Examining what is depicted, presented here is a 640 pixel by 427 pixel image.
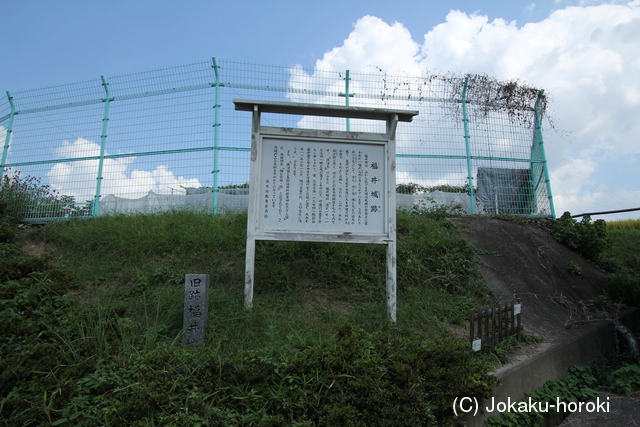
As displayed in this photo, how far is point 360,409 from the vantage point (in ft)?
8.73

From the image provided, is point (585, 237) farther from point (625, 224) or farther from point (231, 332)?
point (231, 332)

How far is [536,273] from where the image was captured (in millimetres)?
6270

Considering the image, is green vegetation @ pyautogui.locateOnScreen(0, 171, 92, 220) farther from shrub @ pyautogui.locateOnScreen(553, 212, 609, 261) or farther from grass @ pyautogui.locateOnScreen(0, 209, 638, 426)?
shrub @ pyautogui.locateOnScreen(553, 212, 609, 261)

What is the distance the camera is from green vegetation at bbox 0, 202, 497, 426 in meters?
2.61

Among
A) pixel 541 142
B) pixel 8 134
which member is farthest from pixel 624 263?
pixel 8 134

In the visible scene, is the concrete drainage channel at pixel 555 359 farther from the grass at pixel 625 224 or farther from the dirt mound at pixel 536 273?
the grass at pixel 625 224

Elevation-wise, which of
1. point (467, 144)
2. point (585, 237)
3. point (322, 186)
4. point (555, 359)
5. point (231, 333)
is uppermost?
point (467, 144)

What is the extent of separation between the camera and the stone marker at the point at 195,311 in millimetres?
3529

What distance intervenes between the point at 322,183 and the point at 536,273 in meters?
4.04

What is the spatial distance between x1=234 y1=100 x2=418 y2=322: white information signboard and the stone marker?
0.79 meters

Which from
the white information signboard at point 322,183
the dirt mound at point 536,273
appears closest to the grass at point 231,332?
the dirt mound at point 536,273

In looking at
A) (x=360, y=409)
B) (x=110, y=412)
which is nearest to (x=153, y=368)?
(x=110, y=412)

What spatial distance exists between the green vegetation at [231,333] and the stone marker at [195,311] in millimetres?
127

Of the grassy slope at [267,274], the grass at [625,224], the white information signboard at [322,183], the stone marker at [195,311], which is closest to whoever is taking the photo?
the stone marker at [195,311]
